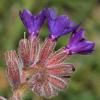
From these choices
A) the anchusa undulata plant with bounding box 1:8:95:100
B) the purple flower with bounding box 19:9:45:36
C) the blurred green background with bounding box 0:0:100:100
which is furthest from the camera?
the blurred green background with bounding box 0:0:100:100

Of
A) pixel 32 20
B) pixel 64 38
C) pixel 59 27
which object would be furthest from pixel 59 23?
pixel 64 38

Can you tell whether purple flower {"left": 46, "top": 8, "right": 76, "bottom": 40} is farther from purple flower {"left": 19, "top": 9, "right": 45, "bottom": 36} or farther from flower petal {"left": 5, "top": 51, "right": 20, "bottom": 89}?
flower petal {"left": 5, "top": 51, "right": 20, "bottom": 89}

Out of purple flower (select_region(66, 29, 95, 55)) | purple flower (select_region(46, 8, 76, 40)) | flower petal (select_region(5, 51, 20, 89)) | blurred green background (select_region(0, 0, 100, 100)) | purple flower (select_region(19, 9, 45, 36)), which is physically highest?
blurred green background (select_region(0, 0, 100, 100))

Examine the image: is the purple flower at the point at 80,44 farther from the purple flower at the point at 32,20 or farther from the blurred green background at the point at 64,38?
the blurred green background at the point at 64,38

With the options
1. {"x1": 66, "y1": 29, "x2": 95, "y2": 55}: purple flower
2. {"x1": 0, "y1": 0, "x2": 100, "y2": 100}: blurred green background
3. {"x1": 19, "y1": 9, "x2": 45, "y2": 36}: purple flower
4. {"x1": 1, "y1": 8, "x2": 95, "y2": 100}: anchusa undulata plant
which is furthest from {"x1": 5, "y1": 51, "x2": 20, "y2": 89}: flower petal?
{"x1": 0, "y1": 0, "x2": 100, "y2": 100}: blurred green background

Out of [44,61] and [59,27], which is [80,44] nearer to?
[59,27]

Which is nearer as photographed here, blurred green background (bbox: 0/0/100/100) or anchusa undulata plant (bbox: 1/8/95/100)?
anchusa undulata plant (bbox: 1/8/95/100)

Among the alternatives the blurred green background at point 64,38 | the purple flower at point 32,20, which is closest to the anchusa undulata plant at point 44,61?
the purple flower at point 32,20
